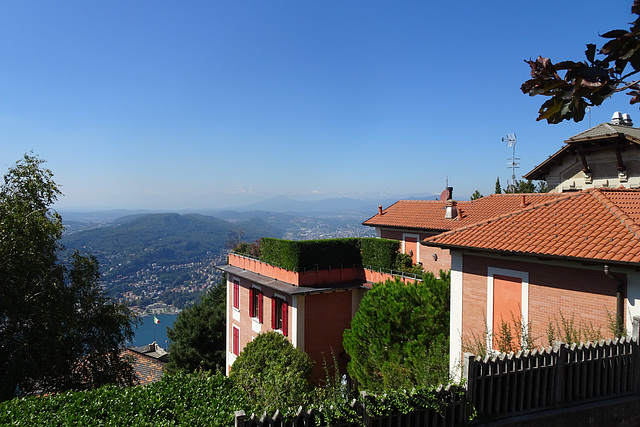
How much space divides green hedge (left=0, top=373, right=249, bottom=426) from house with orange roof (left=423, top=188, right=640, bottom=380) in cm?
491

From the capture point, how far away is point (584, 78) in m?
2.63

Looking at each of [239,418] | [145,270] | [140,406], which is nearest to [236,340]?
[140,406]

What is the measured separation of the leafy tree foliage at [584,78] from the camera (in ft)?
8.33

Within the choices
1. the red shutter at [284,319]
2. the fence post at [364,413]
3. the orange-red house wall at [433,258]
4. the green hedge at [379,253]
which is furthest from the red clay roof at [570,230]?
the red shutter at [284,319]

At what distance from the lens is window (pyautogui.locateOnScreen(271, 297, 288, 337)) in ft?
61.0

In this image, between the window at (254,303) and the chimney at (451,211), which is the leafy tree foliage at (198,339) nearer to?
the window at (254,303)

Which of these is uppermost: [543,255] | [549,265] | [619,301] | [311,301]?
[543,255]

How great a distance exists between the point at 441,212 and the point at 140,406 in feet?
58.9

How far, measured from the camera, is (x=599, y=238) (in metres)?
8.46

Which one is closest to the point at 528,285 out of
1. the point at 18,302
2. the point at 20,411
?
the point at 20,411

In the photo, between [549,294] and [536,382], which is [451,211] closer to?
[549,294]

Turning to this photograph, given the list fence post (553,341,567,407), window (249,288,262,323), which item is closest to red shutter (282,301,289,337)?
window (249,288,262,323)

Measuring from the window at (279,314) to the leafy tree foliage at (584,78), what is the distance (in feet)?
54.8

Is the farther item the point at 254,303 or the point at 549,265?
the point at 254,303
